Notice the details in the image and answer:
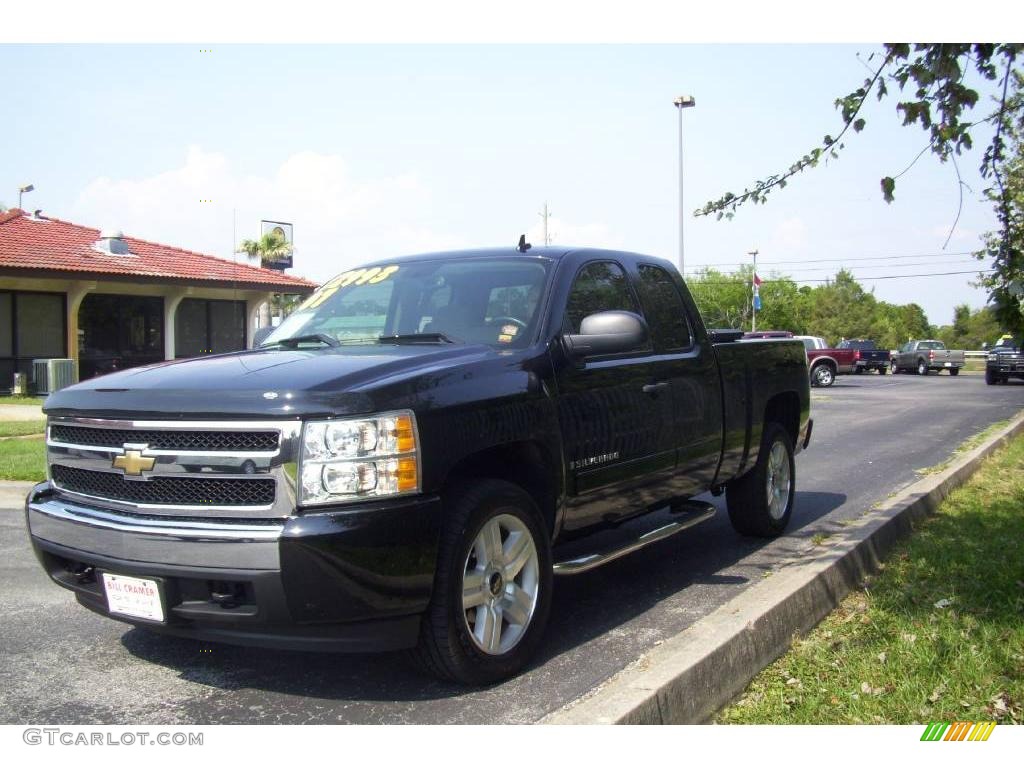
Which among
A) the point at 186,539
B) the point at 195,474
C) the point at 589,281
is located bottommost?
the point at 186,539

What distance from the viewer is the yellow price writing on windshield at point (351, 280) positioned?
534 cm

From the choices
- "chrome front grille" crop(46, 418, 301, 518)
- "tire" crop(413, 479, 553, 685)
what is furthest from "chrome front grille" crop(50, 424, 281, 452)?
"tire" crop(413, 479, 553, 685)

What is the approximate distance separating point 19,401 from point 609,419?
1925 cm

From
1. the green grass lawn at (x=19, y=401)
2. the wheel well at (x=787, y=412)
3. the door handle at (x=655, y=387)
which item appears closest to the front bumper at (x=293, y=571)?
the door handle at (x=655, y=387)

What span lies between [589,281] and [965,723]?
267 cm

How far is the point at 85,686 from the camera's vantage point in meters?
3.94

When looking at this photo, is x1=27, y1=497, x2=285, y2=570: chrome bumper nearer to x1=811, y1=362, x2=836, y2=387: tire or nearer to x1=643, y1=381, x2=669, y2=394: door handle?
x1=643, y1=381, x2=669, y2=394: door handle

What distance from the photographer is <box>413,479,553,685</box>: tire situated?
11.9ft

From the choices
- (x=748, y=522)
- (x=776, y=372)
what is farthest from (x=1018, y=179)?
(x=748, y=522)

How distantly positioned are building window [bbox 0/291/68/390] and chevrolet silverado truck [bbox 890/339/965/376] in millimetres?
36293

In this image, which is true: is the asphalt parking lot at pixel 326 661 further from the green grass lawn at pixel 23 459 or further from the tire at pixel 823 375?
the tire at pixel 823 375

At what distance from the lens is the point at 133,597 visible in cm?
358

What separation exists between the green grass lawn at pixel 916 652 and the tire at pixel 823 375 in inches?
1025

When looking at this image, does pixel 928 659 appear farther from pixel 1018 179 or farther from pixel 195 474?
pixel 1018 179
